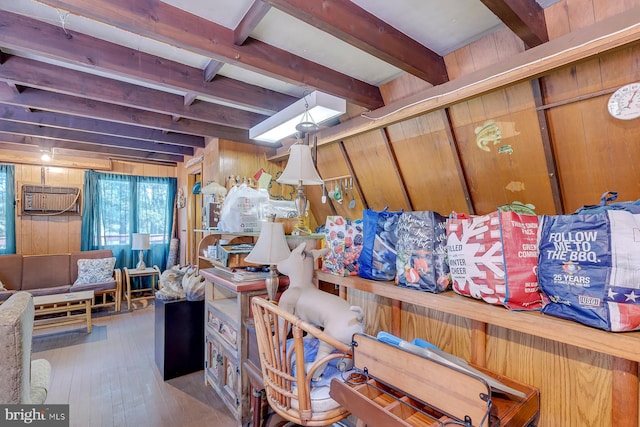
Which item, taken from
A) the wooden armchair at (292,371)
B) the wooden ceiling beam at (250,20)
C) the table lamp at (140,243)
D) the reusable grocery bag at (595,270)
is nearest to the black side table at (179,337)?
the wooden armchair at (292,371)

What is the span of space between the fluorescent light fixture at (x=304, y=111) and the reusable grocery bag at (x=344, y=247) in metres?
0.83

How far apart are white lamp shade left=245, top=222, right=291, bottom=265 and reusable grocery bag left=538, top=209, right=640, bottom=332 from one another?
4.23ft

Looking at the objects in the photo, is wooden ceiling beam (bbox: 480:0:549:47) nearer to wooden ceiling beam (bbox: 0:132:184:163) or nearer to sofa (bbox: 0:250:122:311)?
wooden ceiling beam (bbox: 0:132:184:163)

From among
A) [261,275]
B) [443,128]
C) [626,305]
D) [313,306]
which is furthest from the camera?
[261,275]

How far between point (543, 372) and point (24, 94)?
3.92 m

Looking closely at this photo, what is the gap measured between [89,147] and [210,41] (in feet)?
13.0

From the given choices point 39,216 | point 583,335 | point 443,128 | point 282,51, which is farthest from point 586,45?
point 39,216

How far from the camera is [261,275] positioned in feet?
7.22

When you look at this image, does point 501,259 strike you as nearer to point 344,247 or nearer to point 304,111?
point 344,247

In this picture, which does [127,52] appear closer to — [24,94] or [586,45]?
[24,94]

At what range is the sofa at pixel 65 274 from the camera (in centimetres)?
421

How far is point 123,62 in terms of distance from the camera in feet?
6.22

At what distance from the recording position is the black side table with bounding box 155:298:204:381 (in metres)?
2.65

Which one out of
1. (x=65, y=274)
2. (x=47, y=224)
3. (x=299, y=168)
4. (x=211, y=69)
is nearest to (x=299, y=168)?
(x=299, y=168)
